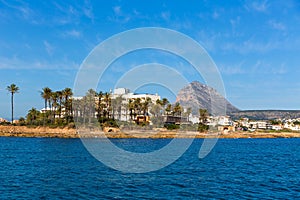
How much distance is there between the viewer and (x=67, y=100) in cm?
11300

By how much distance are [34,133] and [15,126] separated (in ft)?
38.7

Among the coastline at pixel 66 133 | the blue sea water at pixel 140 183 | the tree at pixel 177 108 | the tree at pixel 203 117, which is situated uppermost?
the tree at pixel 177 108

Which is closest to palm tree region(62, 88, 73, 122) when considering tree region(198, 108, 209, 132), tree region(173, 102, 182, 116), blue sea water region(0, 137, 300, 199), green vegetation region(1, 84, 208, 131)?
green vegetation region(1, 84, 208, 131)

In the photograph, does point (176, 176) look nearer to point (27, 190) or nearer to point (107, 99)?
point (27, 190)

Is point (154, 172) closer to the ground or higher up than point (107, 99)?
closer to the ground

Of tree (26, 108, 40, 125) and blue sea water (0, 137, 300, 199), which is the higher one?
tree (26, 108, 40, 125)

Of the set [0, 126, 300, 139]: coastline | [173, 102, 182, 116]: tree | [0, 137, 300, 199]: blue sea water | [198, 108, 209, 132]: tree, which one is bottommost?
[0, 137, 300, 199]: blue sea water

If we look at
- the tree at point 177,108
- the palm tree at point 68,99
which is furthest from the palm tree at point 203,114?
the palm tree at point 68,99

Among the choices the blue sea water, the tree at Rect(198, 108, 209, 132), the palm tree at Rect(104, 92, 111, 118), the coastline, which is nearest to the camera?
the blue sea water

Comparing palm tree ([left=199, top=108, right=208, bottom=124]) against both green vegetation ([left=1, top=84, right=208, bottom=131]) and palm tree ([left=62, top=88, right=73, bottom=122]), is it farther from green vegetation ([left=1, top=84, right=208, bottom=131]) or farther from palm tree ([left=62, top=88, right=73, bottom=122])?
palm tree ([left=62, top=88, right=73, bottom=122])

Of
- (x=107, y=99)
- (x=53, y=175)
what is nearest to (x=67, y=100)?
(x=107, y=99)

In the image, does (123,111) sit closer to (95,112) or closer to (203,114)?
(95,112)

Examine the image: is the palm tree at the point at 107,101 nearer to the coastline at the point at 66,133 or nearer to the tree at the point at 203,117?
the coastline at the point at 66,133

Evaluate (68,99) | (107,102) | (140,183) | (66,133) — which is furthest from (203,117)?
(140,183)
